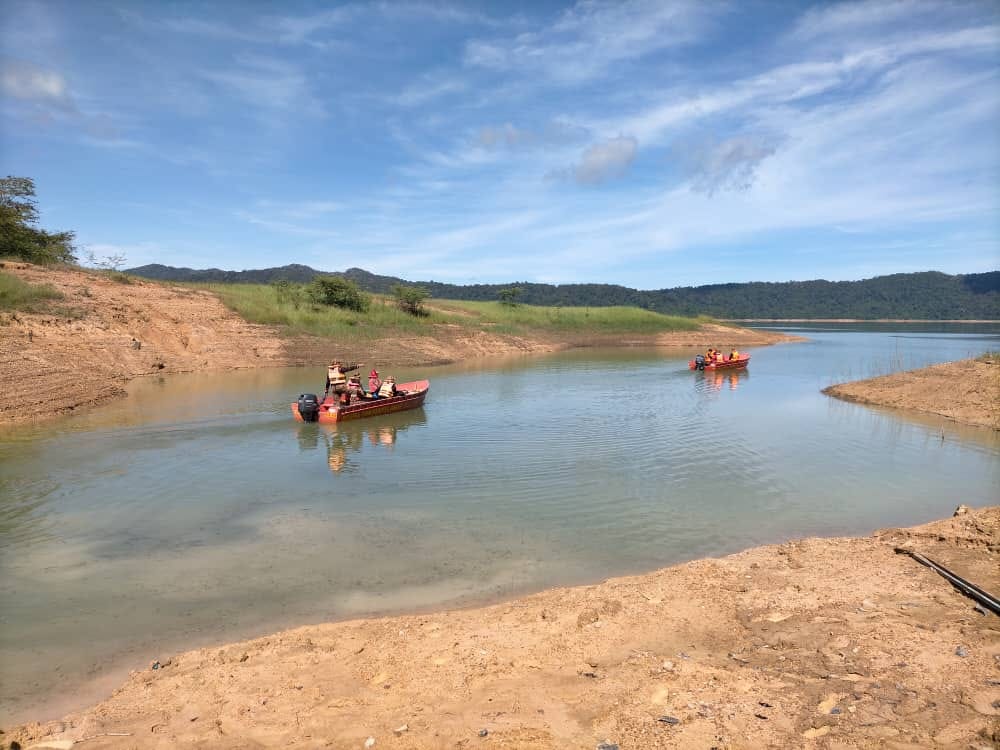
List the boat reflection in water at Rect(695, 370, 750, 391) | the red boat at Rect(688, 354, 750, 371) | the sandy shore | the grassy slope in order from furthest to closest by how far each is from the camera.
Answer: the grassy slope < the red boat at Rect(688, 354, 750, 371) < the boat reflection in water at Rect(695, 370, 750, 391) < the sandy shore

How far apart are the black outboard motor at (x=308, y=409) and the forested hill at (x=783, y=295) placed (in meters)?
101

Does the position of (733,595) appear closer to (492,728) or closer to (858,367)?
(492,728)

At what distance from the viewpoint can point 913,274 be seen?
502 feet

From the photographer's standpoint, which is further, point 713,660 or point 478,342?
point 478,342

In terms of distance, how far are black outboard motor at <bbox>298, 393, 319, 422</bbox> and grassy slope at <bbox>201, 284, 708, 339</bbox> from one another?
21450 millimetres

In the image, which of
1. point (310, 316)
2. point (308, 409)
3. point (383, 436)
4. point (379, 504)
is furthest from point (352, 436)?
point (310, 316)

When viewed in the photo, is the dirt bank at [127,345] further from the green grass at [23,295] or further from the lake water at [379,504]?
the lake water at [379,504]

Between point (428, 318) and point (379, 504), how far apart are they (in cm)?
3827

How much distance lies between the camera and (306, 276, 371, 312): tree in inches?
1728

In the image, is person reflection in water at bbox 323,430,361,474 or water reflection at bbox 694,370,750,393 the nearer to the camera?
person reflection in water at bbox 323,430,361,474

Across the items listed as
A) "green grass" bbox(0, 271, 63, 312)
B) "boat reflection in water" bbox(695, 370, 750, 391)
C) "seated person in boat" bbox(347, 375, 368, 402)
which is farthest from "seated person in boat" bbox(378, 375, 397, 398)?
"green grass" bbox(0, 271, 63, 312)

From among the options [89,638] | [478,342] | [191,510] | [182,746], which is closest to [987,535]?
[182,746]

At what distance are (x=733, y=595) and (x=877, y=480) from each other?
7413 mm

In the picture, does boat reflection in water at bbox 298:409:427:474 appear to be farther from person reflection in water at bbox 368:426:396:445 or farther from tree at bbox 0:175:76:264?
tree at bbox 0:175:76:264
